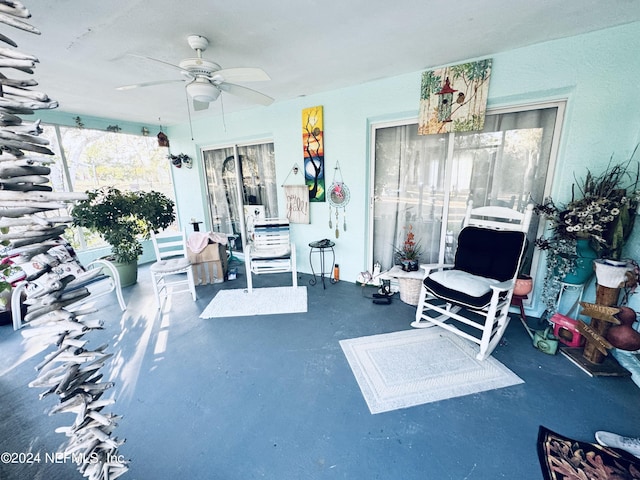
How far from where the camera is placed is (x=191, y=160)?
15.2 ft

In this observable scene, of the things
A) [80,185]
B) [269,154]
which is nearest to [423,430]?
[269,154]

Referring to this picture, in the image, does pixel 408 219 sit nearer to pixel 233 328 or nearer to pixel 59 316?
pixel 233 328

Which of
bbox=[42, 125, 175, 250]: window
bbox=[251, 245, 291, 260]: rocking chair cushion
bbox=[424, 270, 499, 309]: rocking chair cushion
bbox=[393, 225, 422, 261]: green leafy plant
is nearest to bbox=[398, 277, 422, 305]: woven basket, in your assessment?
bbox=[393, 225, 422, 261]: green leafy plant

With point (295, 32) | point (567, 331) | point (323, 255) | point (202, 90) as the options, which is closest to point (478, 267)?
point (567, 331)

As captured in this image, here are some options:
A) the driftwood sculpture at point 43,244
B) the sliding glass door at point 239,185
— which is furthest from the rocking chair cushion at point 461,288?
the sliding glass door at point 239,185

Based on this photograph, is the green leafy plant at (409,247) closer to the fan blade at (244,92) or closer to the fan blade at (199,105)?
the fan blade at (244,92)

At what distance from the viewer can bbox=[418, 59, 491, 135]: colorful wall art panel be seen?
243 cm

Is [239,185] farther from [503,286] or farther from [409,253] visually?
[503,286]

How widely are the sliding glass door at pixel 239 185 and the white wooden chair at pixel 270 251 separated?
67 centimetres

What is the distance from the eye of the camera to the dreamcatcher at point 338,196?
335 cm

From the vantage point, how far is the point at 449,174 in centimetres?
281

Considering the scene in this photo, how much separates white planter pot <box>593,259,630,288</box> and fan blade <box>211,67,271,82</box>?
277cm

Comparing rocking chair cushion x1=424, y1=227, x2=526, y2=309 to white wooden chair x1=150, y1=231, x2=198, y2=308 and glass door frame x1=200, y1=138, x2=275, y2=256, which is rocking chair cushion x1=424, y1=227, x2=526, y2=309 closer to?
white wooden chair x1=150, y1=231, x2=198, y2=308

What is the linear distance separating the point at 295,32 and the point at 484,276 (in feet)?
8.22
